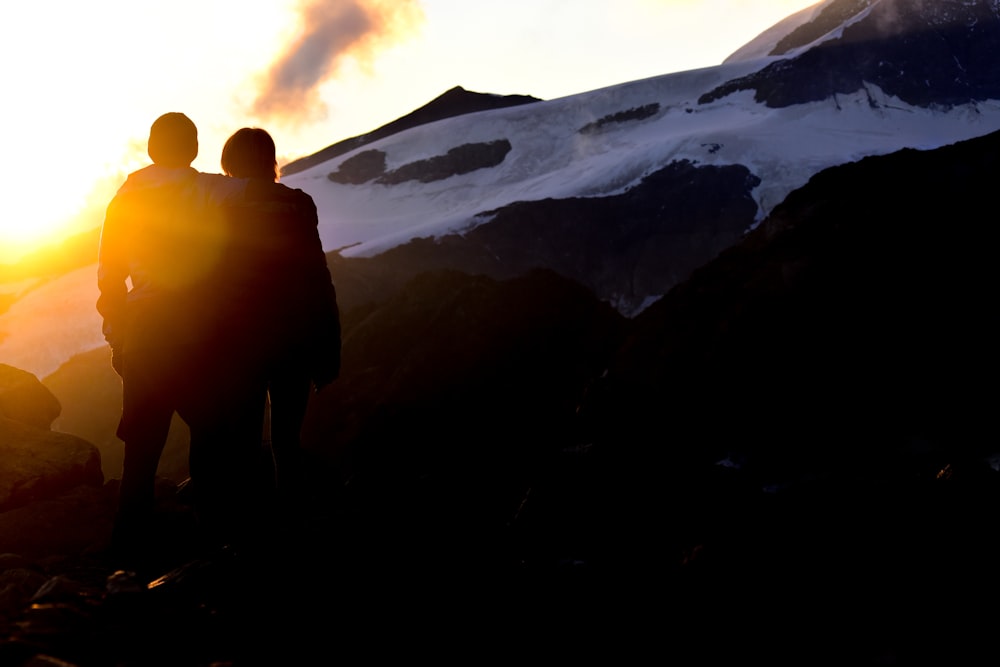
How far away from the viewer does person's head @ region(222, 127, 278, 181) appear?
3684 mm

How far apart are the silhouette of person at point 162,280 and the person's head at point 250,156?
0.18m

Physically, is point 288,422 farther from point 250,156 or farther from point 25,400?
point 25,400

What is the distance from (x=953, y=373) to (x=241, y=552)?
10.2 meters

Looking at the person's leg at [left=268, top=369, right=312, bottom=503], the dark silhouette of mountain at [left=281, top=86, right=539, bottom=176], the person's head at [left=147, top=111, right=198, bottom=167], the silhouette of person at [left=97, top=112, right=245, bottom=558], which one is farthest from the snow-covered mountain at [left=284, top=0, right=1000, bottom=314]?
the silhouette of person at [left=97, top=112, right=245, bottom=558]

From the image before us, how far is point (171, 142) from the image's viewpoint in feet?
12.0

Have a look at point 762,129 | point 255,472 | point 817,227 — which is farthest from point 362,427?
point 762,129

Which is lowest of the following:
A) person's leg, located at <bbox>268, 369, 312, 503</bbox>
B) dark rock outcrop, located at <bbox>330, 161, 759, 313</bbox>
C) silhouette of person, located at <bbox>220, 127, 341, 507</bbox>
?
dark rock outcrop, located at <bbox>330, 161, 759, 313</bbox>

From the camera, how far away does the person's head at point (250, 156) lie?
368 cm

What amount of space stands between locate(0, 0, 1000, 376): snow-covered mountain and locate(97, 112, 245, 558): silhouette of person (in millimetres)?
46533

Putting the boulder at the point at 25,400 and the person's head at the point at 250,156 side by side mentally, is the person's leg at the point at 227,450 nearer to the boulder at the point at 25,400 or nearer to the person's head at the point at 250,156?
the person's head at the point at 250,156

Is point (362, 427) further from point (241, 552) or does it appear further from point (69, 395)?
point (69, 395)

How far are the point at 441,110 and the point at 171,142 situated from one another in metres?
121

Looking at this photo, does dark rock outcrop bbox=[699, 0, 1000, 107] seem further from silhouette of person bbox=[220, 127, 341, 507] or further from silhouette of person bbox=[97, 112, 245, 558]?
silhouette of person bbox=[97, 112, 245, 558]

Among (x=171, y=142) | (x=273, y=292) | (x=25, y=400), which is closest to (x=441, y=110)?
(x=25, y=400)
